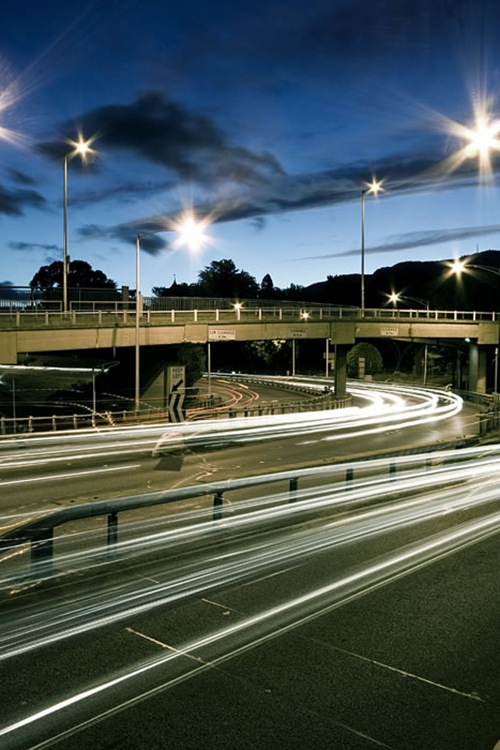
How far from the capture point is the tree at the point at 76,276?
5212 inches

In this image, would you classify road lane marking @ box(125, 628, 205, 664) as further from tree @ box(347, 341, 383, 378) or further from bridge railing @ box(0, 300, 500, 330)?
tree @ box(347, 341, 383, 378)

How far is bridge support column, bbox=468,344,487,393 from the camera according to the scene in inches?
2704

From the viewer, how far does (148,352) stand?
50.1 metres

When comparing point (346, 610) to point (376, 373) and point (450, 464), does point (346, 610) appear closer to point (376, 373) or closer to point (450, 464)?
point (450, 464)

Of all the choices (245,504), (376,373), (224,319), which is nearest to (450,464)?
(245,504)

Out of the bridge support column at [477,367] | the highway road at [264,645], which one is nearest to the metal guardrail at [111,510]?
the highway road at [264,645]

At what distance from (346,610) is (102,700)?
3.09 m

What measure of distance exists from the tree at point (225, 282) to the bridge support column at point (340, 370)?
3522 inches

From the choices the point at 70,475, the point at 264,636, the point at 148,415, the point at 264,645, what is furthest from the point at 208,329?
the point at 264,645

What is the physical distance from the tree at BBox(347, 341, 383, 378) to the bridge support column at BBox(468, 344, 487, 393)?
25.1 metres

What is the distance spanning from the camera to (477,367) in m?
68.9

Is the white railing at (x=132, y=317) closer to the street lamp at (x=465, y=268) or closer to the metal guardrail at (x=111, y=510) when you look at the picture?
the street lamp at (x=465, y=268)

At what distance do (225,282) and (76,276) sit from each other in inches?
1226

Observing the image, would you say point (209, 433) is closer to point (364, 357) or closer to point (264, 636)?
point (264, 636)
